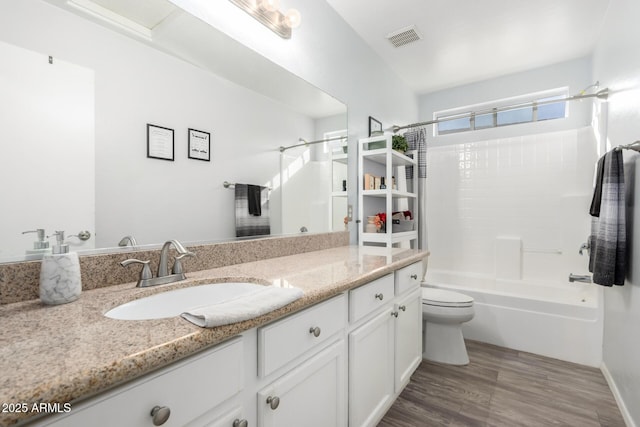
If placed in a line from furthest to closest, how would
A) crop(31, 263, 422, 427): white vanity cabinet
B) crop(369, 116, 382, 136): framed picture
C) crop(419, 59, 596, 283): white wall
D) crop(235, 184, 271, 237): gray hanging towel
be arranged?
crop(419, 59, 596, 283): white wall → crop(369, 116, 382, 136): framed picture → crop(235, 184, 271, 237): gray hanging towel → crop(31, 263, 422, 427): white vanity cabinet

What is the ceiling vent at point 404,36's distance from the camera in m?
2.45

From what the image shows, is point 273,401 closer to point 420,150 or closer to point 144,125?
point 144,125

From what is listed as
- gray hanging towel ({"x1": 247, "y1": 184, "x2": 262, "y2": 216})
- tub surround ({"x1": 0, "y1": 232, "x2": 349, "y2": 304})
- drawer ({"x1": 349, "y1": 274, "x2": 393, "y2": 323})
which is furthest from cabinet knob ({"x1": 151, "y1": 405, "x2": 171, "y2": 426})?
gray hanging towel ({"x1": 247, "y1": 184, "x2": 262, "y2": 216})

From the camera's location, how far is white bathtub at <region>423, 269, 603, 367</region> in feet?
7.18

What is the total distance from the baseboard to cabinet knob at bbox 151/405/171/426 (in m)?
2.13

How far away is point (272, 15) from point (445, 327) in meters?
2.37

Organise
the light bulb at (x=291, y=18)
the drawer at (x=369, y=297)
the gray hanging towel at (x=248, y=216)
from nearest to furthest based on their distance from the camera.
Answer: the drawer at (x=369, y=297) → the gray hanging towel at (x=248, y=216) → the light bulb at (x=291, y=18)

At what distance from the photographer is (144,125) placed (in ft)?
3.61

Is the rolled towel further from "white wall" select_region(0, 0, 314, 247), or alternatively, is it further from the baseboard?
the baseboard

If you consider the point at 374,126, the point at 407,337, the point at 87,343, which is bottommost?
the point at 407,337

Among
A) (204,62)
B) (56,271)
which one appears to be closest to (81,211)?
(56,271)

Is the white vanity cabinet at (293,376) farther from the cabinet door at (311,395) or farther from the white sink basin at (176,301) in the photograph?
the white sink basin at (176,301)

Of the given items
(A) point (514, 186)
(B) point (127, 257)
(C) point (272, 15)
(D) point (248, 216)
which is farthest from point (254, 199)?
(A) point (514, 186)

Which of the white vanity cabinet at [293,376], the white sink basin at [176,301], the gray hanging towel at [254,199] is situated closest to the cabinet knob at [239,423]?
the white vanity cabinet at [293,376]
